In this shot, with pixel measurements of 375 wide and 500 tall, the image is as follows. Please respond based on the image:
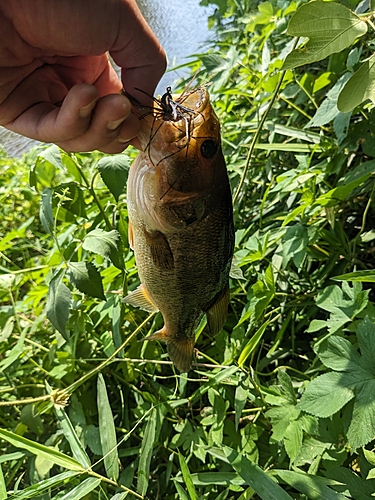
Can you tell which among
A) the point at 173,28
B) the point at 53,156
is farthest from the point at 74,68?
the point at 173,28

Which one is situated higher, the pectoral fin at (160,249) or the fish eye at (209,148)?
the fish eye at (209,148)

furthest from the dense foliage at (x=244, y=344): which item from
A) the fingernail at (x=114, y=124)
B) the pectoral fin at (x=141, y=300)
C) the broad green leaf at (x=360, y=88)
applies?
the fingernail at (x=114, y=124)

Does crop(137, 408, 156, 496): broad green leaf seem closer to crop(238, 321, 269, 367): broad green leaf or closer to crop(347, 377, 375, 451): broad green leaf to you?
crop(238, 321, 269, 367): broad green leaf

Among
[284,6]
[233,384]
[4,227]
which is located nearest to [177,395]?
[233,384]

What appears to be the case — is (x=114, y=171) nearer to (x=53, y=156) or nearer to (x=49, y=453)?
(x=53, y=156)

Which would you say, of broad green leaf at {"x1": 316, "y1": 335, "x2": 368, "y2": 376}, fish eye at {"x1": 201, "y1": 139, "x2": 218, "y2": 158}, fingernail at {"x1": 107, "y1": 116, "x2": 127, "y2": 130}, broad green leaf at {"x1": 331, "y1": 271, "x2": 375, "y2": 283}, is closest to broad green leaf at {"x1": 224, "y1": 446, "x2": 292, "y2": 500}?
broad green leaf at {"x1": 316, "y1": 335, "x2": 368, "y2": 376}

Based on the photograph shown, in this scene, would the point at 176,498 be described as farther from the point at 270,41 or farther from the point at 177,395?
the point at 270,41

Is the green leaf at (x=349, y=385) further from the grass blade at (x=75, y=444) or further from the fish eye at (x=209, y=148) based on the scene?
the grass blade at (x=75, y=444)
